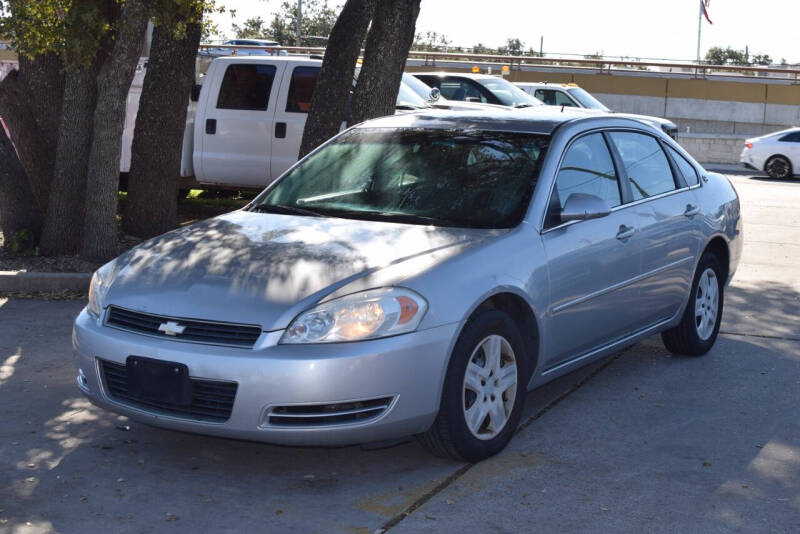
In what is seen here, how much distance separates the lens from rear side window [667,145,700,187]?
23.1 feet

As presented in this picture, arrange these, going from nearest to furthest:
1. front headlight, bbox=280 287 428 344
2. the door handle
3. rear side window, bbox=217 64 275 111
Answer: front headlight, bbox=280 287 428 344
the door handle
rear side window, bbox=217 64 275 111

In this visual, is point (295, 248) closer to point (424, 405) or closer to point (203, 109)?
point (424, 405)

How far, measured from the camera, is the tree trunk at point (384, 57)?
9.91 metres

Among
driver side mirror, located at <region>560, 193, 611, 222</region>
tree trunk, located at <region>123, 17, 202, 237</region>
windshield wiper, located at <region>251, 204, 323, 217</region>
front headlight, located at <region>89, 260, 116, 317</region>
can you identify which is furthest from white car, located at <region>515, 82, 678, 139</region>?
front headlight, located at <region>89, 260, 116, 317</region>

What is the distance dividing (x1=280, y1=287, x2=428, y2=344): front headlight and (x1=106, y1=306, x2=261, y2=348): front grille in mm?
159

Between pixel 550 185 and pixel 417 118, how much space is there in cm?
111

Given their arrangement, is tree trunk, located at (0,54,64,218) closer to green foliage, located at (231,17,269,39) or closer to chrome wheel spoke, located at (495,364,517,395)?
chrome wheel spoke, located at (495,364,517,395)

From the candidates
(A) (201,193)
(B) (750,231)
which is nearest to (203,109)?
(A) (201,193)

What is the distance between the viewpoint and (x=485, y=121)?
618cm

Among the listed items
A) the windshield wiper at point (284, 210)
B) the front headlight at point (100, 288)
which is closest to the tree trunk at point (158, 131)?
the windshield wiper at point (284, 210)

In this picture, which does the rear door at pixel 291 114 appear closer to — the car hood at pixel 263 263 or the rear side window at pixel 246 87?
the rear side window at pixel 246 87

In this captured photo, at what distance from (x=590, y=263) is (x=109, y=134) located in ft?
16.5

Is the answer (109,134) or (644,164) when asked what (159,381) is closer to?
(644,164)

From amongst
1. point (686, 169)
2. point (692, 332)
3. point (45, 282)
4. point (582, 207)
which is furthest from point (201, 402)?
point (45, 282)
